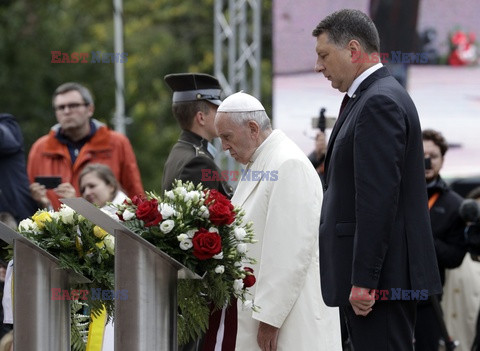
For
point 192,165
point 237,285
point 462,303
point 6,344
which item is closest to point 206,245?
point 237,285

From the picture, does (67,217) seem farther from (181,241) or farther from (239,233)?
(239,233)

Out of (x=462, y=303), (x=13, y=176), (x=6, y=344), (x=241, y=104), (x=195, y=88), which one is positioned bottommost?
(x=462, y=303)

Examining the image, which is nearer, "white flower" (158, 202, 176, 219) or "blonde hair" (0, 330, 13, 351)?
"white flower" (158, 202, 176, 219)

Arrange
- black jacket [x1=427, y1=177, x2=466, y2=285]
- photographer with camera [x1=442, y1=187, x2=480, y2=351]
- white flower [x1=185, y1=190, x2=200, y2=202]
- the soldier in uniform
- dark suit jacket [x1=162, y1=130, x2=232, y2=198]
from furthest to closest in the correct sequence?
photographer with camera [x1=442, y1=187, x2=480, y2=351]
black jacket [x1=427, y1=177, x2=466, y2=285]
the soldier in uniform
dark suit jacket [x1=162, y1=130, x2=232, y2=198]
white flower [x1=185, y1=190, x2=200, y2=202]

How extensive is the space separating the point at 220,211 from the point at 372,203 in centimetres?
60

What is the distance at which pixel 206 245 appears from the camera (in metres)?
4.35

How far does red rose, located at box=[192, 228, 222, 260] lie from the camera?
14.3 ft

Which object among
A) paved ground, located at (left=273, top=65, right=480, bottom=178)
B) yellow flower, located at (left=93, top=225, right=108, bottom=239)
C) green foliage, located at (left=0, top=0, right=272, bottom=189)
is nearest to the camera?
yellow flower, located at (left=93, top=225, right=108, bottom=239)

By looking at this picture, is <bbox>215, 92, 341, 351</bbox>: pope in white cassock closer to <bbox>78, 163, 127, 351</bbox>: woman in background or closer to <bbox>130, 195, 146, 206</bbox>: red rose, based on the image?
<bbox>130, 195, 146, 206</bbox>: red rose

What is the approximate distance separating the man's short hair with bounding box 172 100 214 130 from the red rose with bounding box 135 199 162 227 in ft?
5.90

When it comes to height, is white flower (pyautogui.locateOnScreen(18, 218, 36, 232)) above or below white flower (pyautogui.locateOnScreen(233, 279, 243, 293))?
above

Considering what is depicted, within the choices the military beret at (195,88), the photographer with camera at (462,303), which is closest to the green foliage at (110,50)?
the photographer with camera at (462,303)

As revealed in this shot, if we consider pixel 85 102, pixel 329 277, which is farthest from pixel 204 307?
pixel 85 102

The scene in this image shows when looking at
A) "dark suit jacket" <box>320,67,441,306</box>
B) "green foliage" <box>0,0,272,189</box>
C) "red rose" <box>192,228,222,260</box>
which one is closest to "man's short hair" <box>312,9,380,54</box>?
"dark suit jacket" <box>320,67,441,306</box>
